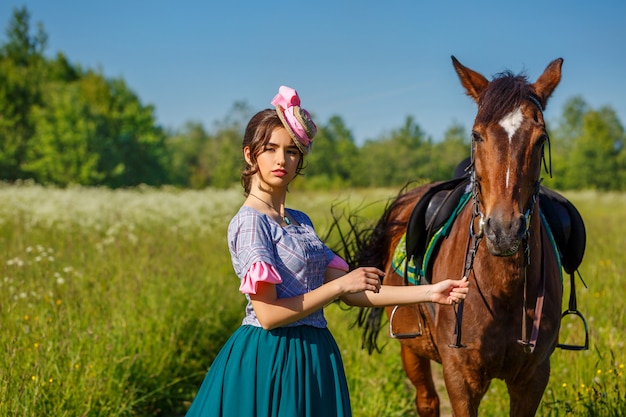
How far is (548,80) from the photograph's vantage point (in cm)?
286

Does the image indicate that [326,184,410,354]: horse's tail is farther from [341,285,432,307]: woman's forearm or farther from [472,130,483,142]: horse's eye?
[341,285,432,307]: woman's forearm

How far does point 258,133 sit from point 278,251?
460 millimetres

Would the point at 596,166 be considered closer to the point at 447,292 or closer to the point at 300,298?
the point at 447,292

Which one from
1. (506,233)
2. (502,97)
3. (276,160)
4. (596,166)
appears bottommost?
(506,233)

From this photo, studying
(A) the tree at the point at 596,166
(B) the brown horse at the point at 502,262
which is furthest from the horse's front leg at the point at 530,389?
(A) the tree at the point at 596,166

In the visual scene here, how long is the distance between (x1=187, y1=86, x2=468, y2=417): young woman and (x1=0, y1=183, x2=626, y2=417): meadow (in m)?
1.67

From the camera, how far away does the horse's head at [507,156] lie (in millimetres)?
2297

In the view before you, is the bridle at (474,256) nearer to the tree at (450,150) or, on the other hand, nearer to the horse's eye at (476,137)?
the horse's eye at (476,137)

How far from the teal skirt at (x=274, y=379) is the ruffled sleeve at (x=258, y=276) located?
27 cm

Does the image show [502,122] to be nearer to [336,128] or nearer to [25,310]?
[25,310]

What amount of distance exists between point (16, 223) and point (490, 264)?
25.6 ft

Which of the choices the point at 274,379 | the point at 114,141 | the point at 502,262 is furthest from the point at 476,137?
the point at 114,141

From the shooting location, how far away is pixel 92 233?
328 inches

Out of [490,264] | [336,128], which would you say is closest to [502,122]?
[490,264]
